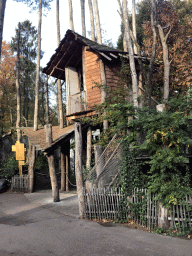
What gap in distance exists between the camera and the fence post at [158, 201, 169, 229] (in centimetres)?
668

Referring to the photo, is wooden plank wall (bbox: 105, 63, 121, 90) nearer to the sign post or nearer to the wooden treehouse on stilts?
the wooden treehouse on stilts

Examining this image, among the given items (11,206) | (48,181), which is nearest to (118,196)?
(11,206)

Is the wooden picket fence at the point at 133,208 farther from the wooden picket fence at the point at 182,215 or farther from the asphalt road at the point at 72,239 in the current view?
the asphalt road at the point at 72,239

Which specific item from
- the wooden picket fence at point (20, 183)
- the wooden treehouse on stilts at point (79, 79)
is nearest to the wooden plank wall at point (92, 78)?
the wooden treehouse on stilts at point (79, 79)

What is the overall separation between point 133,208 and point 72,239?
2.13m

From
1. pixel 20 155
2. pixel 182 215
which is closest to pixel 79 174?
pixel 182 215

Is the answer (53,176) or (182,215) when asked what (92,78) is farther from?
(182,215)

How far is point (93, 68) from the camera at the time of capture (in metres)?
13.7

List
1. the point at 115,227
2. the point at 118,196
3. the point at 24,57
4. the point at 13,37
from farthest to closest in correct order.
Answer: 1. the point at 24,57
2. the point at 13,37
3. the point at 118,196
4. the point at 115,227

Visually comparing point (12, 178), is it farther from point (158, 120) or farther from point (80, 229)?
point (158, 120)

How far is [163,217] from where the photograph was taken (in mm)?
6730

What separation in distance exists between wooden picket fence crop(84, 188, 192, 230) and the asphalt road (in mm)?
448

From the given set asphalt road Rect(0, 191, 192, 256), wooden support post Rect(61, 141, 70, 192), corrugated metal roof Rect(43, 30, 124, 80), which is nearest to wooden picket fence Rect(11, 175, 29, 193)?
wooden support post Rect(61, 141, 70, 192)

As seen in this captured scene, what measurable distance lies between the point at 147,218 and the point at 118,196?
123 cm
